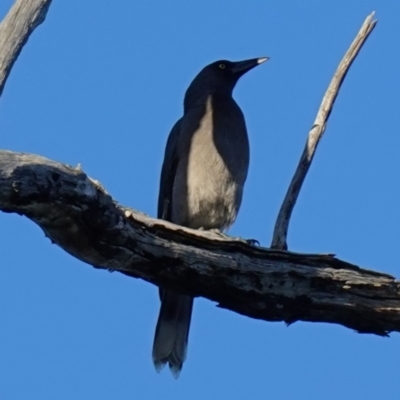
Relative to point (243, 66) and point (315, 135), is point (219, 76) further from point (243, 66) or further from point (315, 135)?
point (315, 135)

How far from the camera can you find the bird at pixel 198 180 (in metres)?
7.75

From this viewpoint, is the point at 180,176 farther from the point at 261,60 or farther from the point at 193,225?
the point at 261,60

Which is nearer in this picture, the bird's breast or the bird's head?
the bird's breast

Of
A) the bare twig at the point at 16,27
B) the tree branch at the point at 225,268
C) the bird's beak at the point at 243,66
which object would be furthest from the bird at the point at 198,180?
the bare twig at the point at 16,27

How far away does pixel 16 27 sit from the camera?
4.98 m

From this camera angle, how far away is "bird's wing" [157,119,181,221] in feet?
27.2

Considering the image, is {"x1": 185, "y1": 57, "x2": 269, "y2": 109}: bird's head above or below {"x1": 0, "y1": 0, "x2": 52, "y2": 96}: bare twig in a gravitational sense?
above

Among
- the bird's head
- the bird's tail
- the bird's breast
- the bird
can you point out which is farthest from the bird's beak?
the bird's tail

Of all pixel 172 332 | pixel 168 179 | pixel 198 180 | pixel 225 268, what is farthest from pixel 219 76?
pixel 225 268

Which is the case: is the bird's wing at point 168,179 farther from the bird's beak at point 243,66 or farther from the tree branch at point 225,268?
the tree branch at point 225,268

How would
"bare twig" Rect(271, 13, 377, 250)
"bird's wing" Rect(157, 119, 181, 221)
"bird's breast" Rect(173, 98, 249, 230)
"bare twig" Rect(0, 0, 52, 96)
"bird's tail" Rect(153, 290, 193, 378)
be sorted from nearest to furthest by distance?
"bare twig" Rect(0, 0, 52, 96) < "bare twig" Rect(271, 13, 377, 250) < "bird's tail" Rect(153, 290, 193, 378) < "bird's breast" Rect(173, 98, 249, 230) < "bird's wing" Rect(157, 119, 181, 221)

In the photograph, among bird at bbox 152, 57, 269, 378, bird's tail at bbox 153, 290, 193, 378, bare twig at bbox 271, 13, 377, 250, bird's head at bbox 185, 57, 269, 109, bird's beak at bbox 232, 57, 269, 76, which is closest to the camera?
bare twig at bbox 271, 13, 377, 250

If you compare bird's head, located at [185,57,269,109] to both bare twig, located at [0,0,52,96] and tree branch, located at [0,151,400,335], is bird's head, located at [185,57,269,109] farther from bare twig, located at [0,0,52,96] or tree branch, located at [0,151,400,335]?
bare twig, located at [0,0,52,96]

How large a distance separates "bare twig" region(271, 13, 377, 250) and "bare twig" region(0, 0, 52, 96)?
1.93 m
